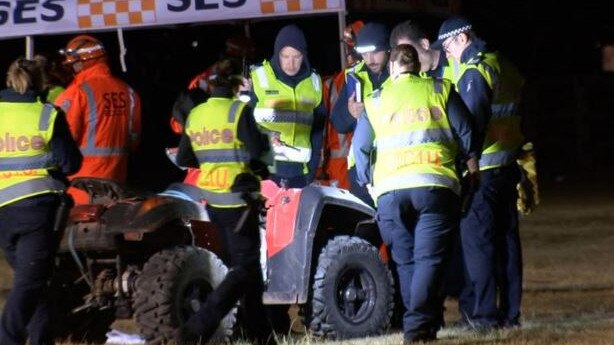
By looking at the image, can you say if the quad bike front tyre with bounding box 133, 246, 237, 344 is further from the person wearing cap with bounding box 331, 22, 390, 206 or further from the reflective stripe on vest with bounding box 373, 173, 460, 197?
the person wearing cap with bounding box 331, 22, 390, 206

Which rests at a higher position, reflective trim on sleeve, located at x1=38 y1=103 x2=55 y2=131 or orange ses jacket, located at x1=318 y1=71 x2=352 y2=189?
reflective trim on sleeve, located at x1=38 y1=103 x2=55 y2=131

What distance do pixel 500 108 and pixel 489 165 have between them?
0.39 metres

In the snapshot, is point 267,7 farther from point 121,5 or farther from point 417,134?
point 417,134

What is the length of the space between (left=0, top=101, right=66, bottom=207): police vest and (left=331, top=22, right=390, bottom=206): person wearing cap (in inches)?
103

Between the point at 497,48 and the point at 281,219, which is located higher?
the point at 281,219

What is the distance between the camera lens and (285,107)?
1155cm

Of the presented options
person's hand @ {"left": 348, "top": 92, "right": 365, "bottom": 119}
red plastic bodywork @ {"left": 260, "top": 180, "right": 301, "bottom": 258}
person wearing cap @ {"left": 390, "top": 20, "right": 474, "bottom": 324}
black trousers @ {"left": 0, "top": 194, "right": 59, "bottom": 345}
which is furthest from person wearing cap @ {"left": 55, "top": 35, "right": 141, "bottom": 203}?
person wearing cap @ {"left": 390, "top": 20, "right": 474, "bottom": 324}

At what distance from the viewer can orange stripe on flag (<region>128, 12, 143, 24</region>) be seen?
45.8ft

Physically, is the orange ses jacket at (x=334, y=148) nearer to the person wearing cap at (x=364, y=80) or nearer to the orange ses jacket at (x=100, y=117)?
the person wearing cap at (x=364, y=80)

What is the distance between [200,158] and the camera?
9.92 metres

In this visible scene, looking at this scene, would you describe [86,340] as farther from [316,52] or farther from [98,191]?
[316,52]

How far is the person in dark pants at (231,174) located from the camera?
977 centimetres

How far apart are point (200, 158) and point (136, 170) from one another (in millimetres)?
24566

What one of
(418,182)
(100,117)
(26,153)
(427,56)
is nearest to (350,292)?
(418,182)
